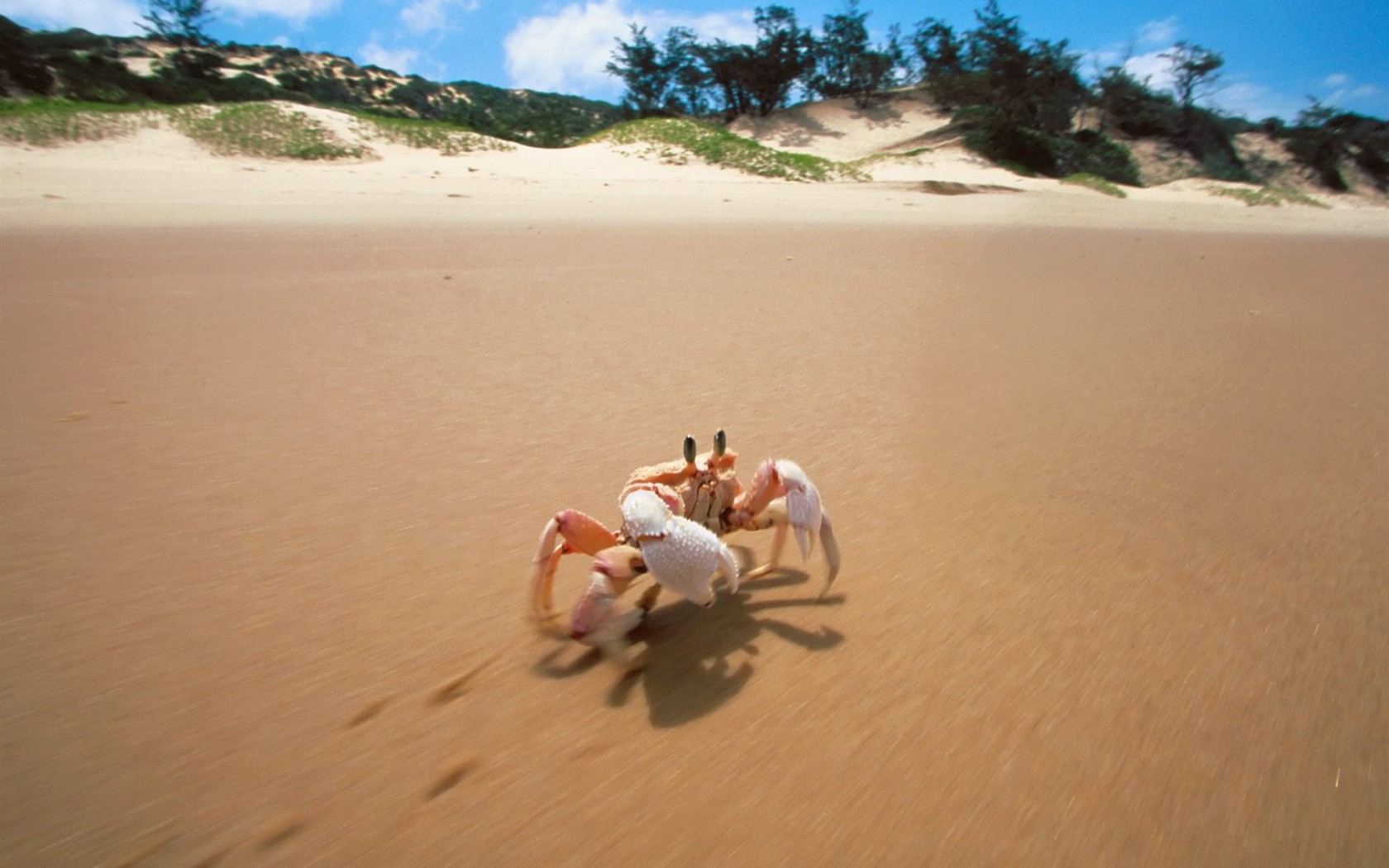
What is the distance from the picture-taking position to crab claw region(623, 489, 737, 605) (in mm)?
1439

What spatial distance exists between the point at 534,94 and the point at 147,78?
20.3 meters

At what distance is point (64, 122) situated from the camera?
12969mm

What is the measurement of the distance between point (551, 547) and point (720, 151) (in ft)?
54.1

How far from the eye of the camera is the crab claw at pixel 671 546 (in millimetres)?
1439

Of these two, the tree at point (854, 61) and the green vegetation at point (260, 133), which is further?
the tree at point (854, 61)

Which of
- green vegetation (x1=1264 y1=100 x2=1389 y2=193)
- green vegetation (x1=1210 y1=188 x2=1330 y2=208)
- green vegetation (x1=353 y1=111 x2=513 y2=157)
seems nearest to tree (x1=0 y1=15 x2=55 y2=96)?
green vegetation (x1=353 y1=111 x2=513 y2=157)

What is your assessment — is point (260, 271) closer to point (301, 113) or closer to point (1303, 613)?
point (1303, 613)

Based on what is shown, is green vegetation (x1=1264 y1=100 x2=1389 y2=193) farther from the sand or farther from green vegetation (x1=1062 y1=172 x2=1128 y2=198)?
the sand

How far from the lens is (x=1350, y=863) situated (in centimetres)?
100

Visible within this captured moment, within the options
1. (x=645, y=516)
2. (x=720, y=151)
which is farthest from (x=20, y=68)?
(x=645, y=516)

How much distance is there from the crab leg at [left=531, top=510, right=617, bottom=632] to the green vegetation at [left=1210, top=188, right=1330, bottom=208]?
2055cm

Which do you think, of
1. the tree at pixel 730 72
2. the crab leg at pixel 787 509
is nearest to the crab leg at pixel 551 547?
the crab leg at pixel 787 509

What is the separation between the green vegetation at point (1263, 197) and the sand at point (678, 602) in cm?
1696

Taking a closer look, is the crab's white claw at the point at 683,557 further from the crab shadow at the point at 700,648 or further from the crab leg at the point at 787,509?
the crab leg at the point at 787,509
